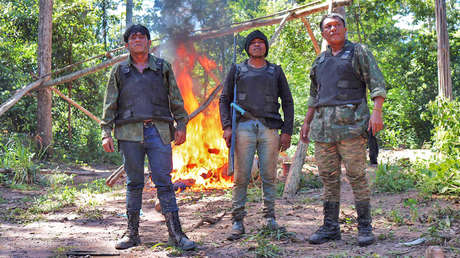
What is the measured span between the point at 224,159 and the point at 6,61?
8.59m

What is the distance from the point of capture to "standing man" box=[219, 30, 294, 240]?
4.20 m

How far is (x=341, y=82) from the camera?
12.3ft

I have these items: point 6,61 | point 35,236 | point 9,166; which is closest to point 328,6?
point 35,236

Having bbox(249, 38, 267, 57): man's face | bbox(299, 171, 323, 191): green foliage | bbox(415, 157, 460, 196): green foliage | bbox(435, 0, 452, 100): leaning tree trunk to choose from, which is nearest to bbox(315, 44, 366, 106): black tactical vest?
bbox(249, 38, 267, 57): man's face

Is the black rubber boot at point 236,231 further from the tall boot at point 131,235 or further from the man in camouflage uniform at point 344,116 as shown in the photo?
the tall boot at point 131,235

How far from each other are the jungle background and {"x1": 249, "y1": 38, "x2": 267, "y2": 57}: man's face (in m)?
1.87

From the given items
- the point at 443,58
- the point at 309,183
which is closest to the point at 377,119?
the point at 309,183

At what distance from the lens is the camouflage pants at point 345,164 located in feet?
12.2

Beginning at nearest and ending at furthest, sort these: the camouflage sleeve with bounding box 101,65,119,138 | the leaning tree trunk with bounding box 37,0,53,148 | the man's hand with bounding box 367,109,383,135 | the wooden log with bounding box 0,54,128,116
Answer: the man's hand with bounding box 367,109,383,135
the camouflage sleeve with bounding box 101,65,119,138
the wooden log with bounding box 0,54,128,116
the leaning tree trunk with bounding box 37,0,53,148

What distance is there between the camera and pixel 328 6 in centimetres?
694

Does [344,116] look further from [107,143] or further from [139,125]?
[107,143]

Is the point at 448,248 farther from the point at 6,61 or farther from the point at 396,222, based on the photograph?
the point at 6,61

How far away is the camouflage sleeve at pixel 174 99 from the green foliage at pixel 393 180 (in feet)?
12.6

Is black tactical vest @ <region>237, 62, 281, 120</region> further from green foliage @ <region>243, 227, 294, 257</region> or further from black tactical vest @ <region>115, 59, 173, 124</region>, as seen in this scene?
green foliage @ <region>243, 227, 294, 257</region>
